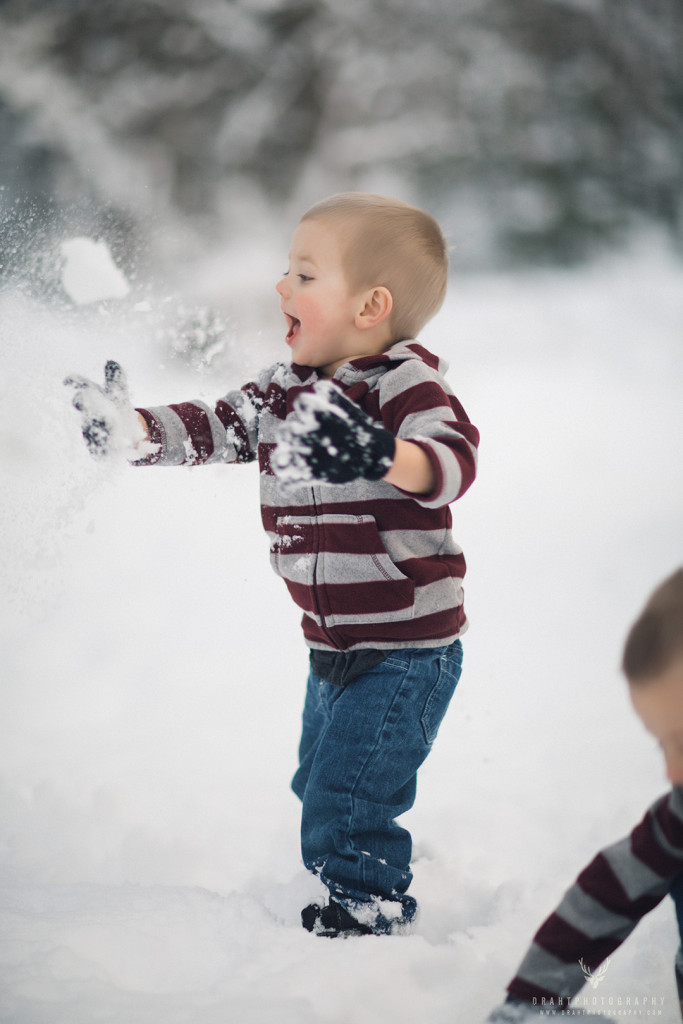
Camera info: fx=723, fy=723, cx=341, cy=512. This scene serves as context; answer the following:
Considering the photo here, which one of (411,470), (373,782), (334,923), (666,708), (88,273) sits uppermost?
(88,273)

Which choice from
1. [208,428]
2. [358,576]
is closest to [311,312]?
[208,428]

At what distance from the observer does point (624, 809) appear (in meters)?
1.01

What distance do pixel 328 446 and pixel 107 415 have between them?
0.36 meters

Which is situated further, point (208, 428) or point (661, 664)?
point (208, 428)

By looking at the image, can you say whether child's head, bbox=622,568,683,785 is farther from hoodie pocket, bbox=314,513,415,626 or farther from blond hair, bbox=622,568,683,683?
hoodie pocket, bbox=314,513,415,626

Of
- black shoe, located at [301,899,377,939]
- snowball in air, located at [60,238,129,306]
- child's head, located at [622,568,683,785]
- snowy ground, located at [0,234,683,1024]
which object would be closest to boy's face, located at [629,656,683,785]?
child's head, located at [622,568,683,785]

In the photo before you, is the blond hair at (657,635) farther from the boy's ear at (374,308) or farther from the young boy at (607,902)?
the boy's ear at (374,308)

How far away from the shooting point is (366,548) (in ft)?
2.47

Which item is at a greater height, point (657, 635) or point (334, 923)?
point (657, 635)

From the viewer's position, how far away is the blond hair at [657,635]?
1.46ft

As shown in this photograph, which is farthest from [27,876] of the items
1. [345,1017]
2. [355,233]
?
[355,233]

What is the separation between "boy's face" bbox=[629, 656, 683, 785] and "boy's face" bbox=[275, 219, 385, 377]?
0.50 m

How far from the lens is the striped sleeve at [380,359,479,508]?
647mm

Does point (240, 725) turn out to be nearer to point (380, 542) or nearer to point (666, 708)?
point (380, 542)
